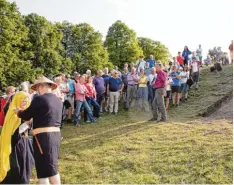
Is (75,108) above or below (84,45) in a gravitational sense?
below

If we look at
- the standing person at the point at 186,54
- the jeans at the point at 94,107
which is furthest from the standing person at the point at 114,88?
the standing person at the point at 186,54

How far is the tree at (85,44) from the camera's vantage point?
48.4m

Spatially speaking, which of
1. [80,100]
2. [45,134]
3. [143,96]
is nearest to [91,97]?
[80,100]

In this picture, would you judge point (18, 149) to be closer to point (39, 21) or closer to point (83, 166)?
point (83, 166)

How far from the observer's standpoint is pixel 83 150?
9.43m

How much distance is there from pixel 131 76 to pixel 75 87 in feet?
10.2

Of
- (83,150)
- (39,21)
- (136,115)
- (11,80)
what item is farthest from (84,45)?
(83,150)

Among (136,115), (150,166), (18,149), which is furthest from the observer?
(136,115)

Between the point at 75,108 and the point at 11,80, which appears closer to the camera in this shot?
the point at 75,108

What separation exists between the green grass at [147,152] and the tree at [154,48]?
162 feet

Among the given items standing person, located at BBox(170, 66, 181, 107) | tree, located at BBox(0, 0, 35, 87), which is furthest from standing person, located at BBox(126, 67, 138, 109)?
tree, located at BBox(0, 0, 35, 87)

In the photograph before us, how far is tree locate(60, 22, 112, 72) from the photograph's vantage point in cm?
4838

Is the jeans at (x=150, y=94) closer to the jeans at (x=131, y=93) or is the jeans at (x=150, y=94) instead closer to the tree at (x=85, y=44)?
the jeans at (x=131, y=93)

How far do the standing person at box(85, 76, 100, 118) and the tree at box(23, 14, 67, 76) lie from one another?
84.9 feet
